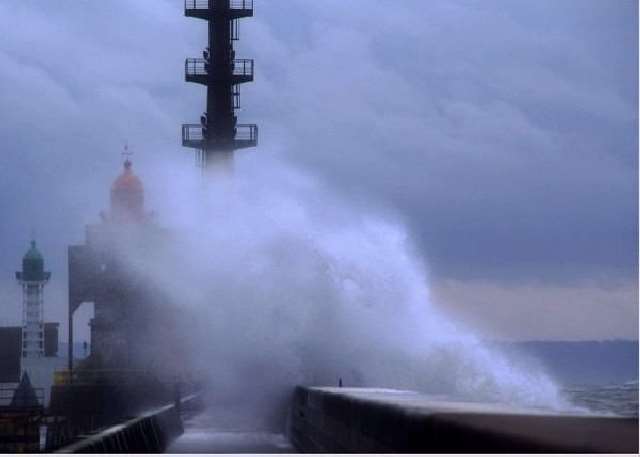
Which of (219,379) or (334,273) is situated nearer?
(219,379)

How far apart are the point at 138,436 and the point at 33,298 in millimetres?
55472

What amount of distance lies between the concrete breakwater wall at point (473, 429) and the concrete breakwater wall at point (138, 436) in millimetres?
2446

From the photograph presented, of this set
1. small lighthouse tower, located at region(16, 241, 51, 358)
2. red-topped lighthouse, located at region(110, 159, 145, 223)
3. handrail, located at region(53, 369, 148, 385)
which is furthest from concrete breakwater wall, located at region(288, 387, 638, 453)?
small lighthouse tower, located at region(16, 241, 51, 358)

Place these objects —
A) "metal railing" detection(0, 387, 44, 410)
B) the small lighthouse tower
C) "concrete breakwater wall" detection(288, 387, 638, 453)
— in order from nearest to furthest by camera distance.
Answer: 1. "concrete breakwater wall" detection(288, 387, 638, 453)
2. "metal railing" detection(0, 387, 44, 410)
3. the small lighthouse tower

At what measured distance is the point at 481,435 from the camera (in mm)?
8812

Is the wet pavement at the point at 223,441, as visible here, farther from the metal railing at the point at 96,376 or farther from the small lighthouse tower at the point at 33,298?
the small lighthouse tower at the point at 33,298

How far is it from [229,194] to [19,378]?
19423 mm

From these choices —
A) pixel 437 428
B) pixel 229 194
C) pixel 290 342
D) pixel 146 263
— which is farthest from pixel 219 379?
pixel 437 428

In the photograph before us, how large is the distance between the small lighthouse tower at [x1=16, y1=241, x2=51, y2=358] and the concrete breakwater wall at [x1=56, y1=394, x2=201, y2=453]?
4517 centimetres

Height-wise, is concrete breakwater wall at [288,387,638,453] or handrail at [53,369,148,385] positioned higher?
concrete breakwater wall at [288,387,638,453]

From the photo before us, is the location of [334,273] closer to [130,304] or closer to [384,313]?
[384,313]

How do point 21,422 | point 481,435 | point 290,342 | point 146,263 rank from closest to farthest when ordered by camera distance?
1. point 481,435
2. point 21,422
3. point 290,342
4. point 146,263

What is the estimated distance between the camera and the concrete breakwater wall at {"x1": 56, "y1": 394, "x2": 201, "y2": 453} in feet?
45.1

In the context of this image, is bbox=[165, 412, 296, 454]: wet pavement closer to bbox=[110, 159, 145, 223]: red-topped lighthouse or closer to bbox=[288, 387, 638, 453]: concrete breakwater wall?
bbox=[288, 387, 638, 453]: concrete breakwater wall
